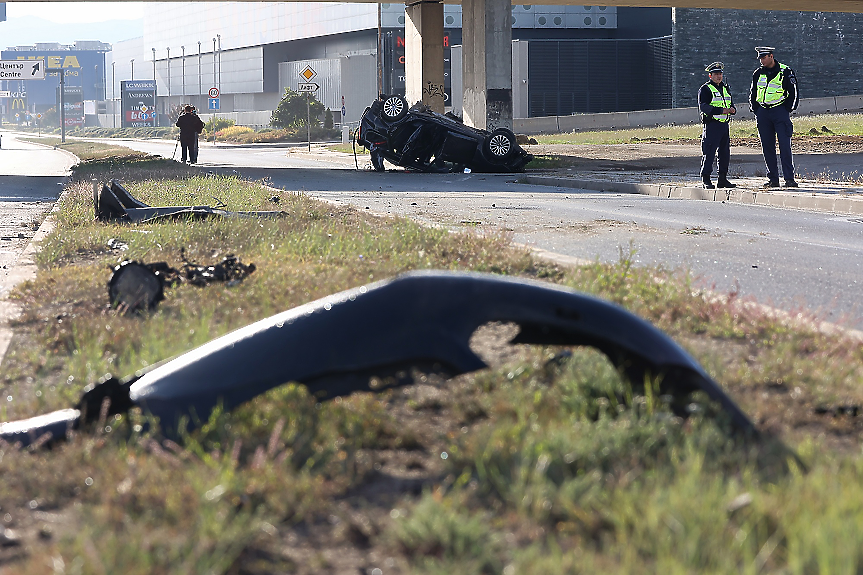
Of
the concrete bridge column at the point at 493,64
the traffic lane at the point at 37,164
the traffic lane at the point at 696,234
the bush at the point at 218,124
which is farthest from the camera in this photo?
the bush at the point at 218,124

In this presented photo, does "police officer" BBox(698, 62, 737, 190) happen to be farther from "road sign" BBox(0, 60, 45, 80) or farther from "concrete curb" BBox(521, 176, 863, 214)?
"road sign" BBox(0, 60, 45, 80)

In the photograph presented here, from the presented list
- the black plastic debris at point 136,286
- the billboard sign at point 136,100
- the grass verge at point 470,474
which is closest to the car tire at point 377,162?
the black plastic debris at point 136,286

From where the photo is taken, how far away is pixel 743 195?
15539 mm

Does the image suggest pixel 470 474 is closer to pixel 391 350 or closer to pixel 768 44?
pixel 391 350

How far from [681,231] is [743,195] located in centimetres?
470

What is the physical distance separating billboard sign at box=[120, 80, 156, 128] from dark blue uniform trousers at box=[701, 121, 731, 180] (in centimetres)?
11365

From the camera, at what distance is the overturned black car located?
79.8 feet

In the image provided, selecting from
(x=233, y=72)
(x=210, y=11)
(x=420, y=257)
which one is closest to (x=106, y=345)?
(x=420, y=257)

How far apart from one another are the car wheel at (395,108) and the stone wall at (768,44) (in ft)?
135

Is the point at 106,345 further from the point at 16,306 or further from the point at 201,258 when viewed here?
the point at 201,258

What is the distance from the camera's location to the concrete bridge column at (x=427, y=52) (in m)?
33.5

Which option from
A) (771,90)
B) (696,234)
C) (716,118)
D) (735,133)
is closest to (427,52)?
(735,133)

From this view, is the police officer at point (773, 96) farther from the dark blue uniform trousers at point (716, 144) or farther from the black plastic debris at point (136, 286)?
the black plastic debris at point (136, 286)

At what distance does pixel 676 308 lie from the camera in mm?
5500
